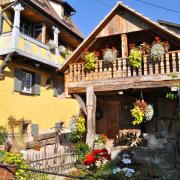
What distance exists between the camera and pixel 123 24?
1270 cm

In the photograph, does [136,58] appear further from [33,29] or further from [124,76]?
[33,29]

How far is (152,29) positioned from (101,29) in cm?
226

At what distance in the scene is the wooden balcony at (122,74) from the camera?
36.7 ft

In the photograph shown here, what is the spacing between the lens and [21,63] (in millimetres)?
16531

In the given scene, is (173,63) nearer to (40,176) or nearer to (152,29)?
(152,29)

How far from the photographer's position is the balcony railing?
11.2m

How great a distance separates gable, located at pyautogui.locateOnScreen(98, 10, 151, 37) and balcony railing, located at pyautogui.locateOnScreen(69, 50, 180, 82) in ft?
4.49

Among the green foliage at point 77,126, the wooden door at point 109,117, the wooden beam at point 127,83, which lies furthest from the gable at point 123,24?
the green foliage at point 77,126

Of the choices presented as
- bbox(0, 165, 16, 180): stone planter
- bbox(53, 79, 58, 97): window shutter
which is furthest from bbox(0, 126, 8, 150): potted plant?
bbox(0, 165, 16, 180): stone planter

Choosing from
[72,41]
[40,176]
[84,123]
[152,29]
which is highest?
[72,41]

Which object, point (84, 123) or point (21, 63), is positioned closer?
point (84, 123)

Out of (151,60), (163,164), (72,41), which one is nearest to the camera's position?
(163,164)

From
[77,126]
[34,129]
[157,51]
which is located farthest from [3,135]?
[157,51]

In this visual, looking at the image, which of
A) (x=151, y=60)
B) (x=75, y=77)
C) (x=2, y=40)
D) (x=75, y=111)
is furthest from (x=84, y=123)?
(x=75, y=111)
